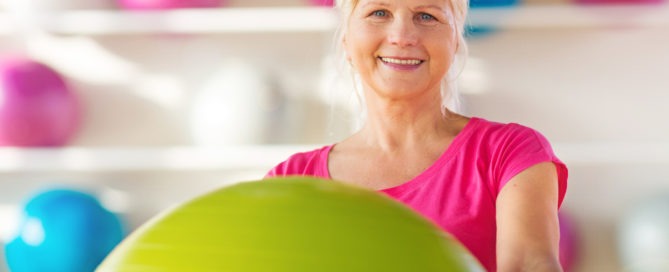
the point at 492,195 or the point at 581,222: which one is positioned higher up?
the point at 492,195

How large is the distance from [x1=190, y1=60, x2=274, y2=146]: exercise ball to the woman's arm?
164 cm

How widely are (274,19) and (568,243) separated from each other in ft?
3.82

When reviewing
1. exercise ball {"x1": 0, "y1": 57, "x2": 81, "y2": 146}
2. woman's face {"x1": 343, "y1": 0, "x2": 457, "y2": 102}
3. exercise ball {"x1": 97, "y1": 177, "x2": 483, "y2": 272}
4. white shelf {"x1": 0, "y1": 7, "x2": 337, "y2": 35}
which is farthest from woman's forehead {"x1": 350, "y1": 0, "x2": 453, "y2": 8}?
exercise ball {"x1": 0, "y1": 57, "x2": 81, "y2": 146}

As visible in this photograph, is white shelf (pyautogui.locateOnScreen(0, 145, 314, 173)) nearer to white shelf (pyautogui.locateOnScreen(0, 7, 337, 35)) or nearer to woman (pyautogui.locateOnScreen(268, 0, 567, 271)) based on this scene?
white shelf (pyautogui.locateOnScreen(0, 7, 337, 35))

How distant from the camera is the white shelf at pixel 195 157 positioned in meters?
3.00

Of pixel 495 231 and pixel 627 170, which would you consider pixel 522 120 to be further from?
pixel 495 231

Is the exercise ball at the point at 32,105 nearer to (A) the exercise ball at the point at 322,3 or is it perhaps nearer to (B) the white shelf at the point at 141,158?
(B) the white shelf at the point at 141,158

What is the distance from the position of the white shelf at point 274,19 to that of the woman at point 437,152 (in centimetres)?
134

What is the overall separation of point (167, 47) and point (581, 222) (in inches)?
61.4

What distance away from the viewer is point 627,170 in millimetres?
3229

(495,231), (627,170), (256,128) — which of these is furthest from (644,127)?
(495,231)

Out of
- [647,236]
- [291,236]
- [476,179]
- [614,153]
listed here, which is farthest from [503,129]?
[614,153]

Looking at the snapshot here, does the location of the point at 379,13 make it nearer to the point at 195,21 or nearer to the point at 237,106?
the point at 237,106

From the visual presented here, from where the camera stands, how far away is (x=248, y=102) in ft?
9.57
